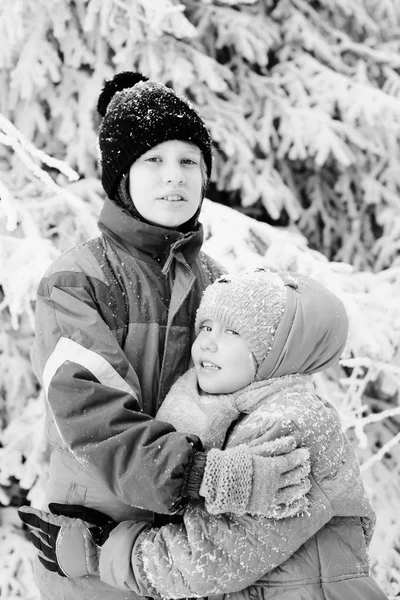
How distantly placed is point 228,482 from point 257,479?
0.08 m

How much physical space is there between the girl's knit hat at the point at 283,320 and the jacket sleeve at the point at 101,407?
34 cm

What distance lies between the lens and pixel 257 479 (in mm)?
1773

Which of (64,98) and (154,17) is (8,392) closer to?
(64,98)

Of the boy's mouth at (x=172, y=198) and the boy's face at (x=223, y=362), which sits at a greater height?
the boy's mouth at (x=172, y=198)

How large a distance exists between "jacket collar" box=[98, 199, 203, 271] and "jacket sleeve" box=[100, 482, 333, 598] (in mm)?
836

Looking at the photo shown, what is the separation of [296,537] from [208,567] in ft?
0.84

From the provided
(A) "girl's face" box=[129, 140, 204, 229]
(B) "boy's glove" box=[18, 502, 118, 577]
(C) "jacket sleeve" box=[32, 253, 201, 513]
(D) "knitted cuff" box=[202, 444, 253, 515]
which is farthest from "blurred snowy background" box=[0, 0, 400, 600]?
(D) "knitted cuff" box=[202, 444, 253, 515]

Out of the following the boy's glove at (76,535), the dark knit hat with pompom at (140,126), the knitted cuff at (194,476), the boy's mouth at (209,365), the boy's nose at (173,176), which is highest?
the dark knit hat with pompom at (140,126)

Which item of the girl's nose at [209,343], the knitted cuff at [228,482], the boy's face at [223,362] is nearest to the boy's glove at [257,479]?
the knitted cuff at [228,482]

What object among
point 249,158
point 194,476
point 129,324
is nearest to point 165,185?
point 129,324

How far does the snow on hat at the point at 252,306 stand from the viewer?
2008 millimetres

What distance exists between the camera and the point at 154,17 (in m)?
3.21

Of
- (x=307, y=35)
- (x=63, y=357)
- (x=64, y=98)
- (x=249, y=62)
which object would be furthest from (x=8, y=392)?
(x=307, y=35)

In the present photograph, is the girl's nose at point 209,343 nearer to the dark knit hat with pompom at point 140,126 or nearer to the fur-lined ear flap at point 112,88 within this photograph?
the dark knit hat with pompom at point 140,126
